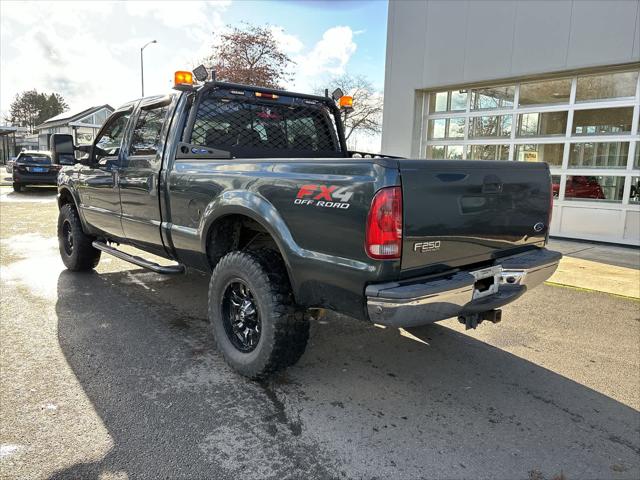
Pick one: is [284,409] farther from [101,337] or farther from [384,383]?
[101,337]

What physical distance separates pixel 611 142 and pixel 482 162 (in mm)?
7506

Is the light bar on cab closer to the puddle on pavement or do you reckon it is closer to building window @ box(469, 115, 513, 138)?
the puddle on pavement

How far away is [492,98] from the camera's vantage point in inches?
415

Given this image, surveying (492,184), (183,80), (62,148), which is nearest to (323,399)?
(492,184)

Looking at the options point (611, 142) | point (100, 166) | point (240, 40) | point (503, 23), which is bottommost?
point (100, 166)

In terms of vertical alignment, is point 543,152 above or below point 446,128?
below

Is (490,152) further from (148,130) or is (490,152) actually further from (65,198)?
(65,198)

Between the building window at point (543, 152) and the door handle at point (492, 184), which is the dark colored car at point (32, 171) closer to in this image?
the building window at point (543, 152)

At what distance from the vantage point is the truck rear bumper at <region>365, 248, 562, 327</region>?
2.49 meters

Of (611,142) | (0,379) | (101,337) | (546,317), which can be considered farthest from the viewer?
(611,142)

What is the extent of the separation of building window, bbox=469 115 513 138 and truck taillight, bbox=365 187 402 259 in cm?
884

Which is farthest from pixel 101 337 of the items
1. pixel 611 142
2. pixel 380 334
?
pixel 611 142

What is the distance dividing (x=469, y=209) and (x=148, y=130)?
3035mm

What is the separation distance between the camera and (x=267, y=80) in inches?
853
